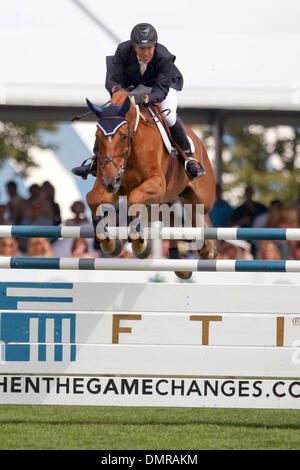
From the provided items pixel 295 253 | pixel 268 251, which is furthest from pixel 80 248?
pixel 295 253

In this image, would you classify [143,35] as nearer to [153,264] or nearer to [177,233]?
[177,233]

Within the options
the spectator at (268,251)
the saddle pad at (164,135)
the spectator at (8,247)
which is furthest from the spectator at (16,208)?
the saddle pad at (164,135)

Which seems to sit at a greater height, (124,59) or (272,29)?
(272,29)

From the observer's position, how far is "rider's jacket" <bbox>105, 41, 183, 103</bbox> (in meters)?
5.84

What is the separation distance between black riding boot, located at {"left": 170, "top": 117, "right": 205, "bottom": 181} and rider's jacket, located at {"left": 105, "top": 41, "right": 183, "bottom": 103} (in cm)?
43

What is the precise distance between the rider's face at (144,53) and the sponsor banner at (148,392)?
83.7 inches

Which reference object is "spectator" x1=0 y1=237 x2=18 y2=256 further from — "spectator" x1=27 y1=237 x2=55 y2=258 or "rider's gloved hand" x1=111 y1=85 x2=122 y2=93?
"rider's gloved hand" x1=111 y1=85 x2=122 y2=93

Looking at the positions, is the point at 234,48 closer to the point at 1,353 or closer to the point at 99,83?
the point at 99,83

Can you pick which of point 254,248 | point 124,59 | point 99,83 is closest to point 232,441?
point 124,59

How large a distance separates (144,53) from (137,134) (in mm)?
534

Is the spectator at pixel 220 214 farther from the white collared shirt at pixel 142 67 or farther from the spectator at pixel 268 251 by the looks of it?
the white collared shirt at pixel 142 67

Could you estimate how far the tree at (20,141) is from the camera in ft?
61.7
